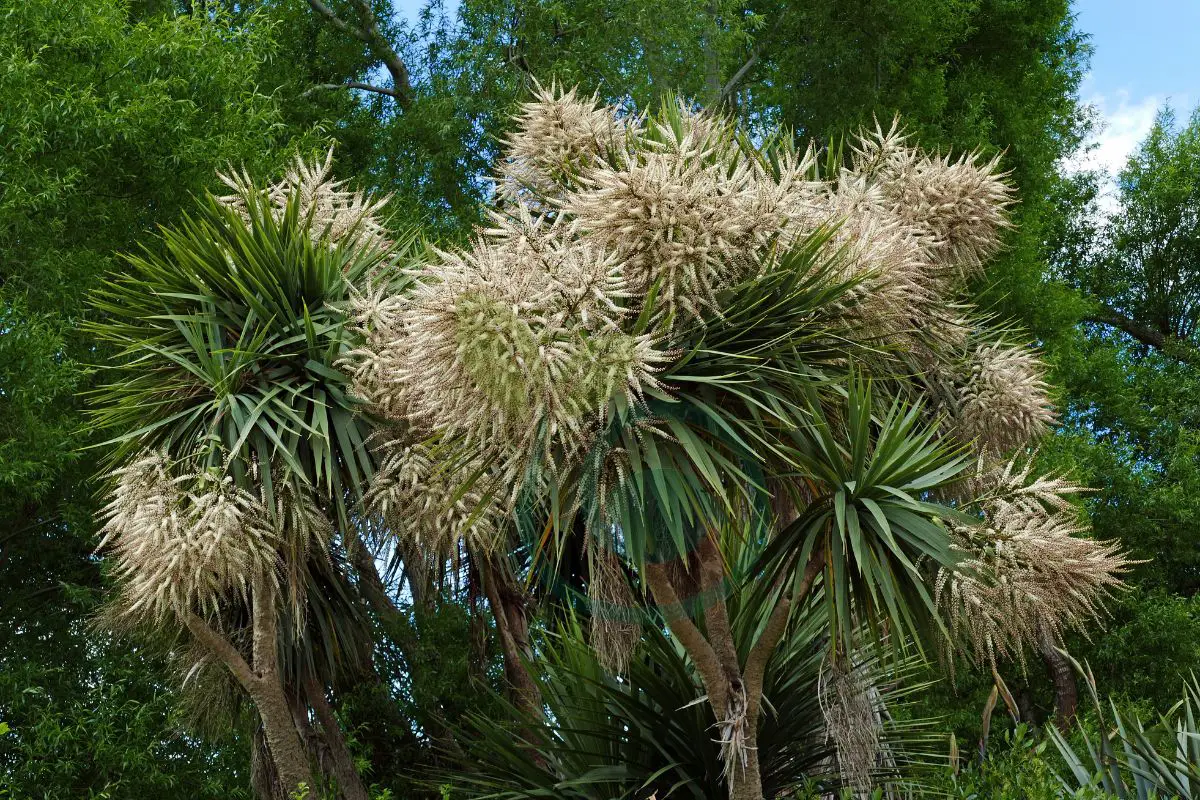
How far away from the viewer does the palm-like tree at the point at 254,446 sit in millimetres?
7480

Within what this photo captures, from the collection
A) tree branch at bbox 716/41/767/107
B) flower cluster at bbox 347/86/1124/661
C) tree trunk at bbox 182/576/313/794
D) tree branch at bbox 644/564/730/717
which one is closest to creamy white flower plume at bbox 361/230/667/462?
flower cluster at bbox 347/86/1124/661

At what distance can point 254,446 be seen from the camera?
7988 millimetres

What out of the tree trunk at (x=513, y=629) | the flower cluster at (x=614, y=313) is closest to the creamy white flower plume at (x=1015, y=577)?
the flower cluster at (x=614, y=313)

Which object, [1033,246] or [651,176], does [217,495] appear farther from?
[1033,246]

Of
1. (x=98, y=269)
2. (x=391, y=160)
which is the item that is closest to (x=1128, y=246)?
(x=391, y=160)

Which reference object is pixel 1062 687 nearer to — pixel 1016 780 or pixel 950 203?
pixel 950 203

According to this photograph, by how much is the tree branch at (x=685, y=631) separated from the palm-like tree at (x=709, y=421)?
13mm

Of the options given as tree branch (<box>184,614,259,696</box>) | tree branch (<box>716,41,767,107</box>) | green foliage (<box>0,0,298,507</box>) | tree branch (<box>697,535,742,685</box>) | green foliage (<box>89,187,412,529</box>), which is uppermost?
tree branch (<box>716,41,767,107</box>)

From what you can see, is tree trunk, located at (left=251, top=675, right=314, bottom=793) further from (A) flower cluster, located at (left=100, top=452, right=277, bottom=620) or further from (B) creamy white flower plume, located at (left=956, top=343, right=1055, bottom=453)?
(B) creamy white flower plume, located at (left=956, top=343, right=1055, bottom=453)

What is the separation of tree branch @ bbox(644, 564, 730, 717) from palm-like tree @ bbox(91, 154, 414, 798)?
7.14 feet

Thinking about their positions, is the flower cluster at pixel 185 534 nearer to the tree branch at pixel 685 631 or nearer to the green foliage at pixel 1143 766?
the tree branch at pixel 685 631

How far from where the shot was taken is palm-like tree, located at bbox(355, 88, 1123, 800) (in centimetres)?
581

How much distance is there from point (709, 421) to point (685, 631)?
40.1 inches

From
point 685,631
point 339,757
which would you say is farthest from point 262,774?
point 685,631
